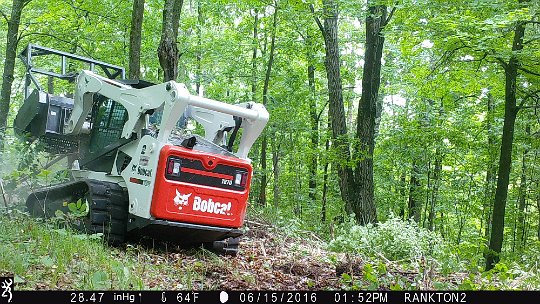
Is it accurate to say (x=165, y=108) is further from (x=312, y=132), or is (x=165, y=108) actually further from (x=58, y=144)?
(x=312, y=132)

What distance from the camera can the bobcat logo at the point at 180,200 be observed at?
7.67 meters

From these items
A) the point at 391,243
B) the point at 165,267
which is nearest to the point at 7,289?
the point at 165,267

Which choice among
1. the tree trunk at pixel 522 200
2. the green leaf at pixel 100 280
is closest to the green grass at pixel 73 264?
the green leaf at pixel 100 280

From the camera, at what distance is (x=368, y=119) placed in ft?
44.6

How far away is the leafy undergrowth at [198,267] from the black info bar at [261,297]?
34cm

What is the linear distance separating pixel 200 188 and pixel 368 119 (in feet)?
22.1

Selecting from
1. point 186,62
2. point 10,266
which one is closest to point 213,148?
point 10,266

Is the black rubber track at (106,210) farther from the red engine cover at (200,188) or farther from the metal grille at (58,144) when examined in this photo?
the metal grille at (58,144)

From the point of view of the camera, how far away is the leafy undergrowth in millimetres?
5547

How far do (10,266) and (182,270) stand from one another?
7.14 feet

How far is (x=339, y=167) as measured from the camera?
13672 mm

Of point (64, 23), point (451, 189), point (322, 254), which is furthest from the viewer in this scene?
point (451, 189)

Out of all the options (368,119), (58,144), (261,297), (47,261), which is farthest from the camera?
(368,119)

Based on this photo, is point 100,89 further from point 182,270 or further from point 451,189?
point 451,189
